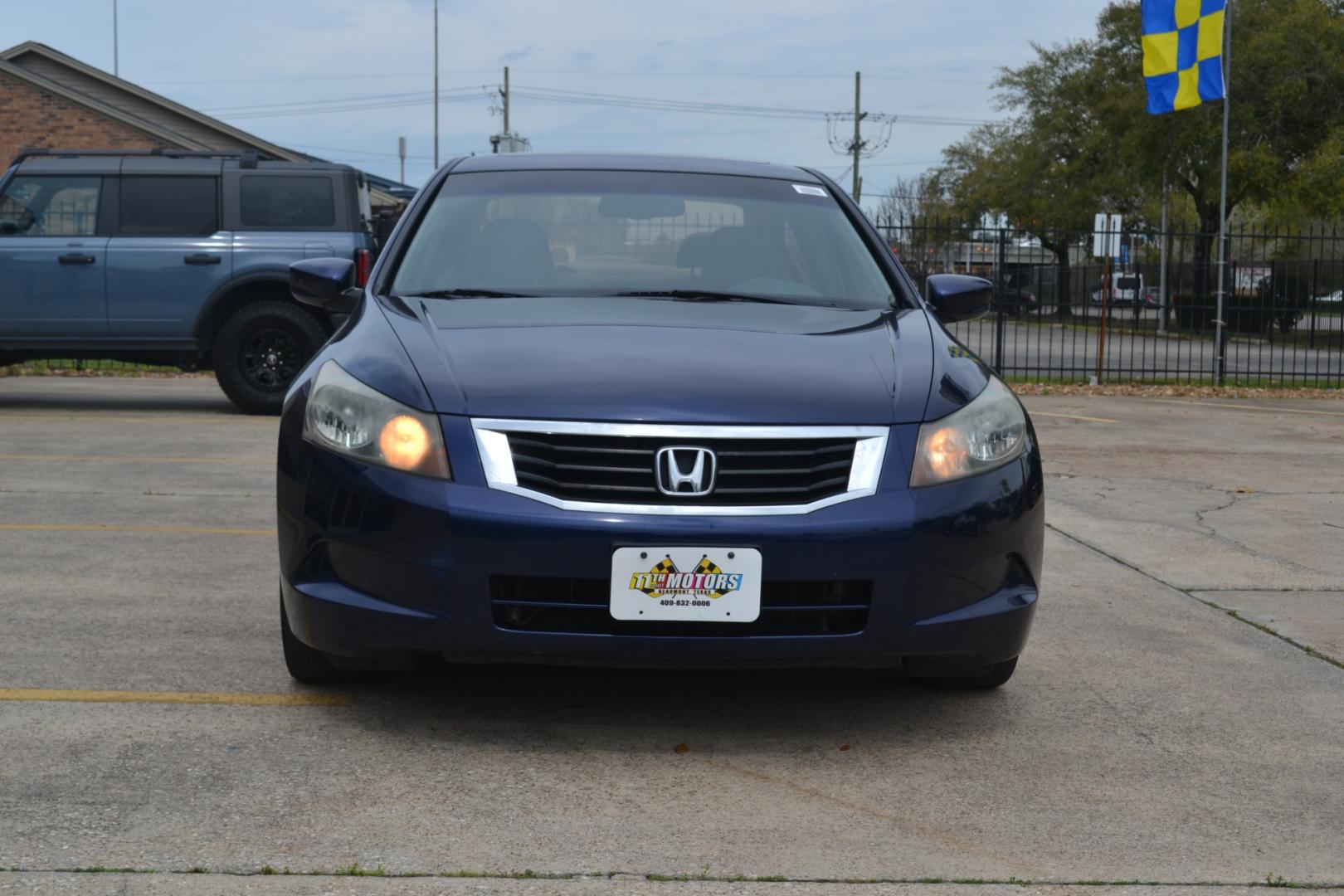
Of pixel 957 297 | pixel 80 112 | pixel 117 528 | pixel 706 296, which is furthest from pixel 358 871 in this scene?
pixel 80 112

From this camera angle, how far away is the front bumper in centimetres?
357

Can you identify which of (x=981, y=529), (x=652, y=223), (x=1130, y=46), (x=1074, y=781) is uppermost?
(x=1130, y=46)

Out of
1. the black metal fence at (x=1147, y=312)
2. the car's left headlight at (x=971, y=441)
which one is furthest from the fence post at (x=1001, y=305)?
the car's left headlight at (x=971, y=441)

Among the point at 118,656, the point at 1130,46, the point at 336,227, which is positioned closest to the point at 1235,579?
the point at 118,656

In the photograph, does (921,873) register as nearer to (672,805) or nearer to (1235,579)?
(672,805)

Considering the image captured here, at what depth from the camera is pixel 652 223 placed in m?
5.12

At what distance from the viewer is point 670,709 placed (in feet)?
13.9

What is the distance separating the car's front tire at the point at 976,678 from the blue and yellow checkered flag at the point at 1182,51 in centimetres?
1599

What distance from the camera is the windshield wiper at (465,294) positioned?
4648 millimetres

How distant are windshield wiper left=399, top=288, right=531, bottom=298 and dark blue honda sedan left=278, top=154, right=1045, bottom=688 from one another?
1.09ft

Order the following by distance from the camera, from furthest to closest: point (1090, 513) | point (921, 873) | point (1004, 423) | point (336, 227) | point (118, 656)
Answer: point (336, 227)
point (1090, 513)
point (118, 656)
point (1004, 423)
point (921, 873)

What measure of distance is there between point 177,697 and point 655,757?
4.33 ft

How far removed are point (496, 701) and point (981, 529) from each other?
1.35 meters

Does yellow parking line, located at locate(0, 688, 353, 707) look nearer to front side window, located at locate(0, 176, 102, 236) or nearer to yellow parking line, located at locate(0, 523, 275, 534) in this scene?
yellow parking line, located at locate(0, 523, 275, 534)
